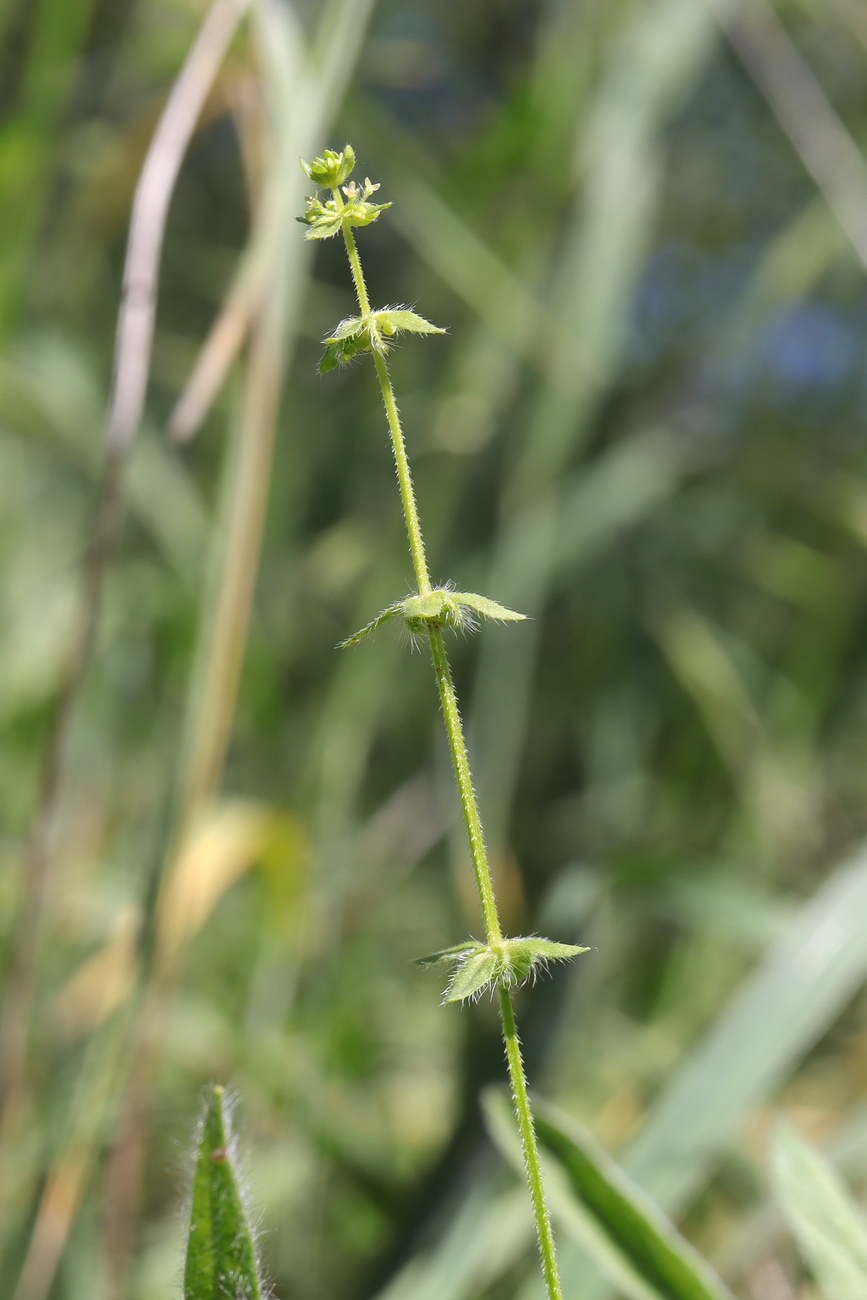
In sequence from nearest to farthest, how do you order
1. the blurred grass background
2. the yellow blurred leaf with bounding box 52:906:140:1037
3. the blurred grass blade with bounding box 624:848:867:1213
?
1. the blurred grass blade with bounding box 624:848:867:1213
2. the blurred grass background
3. the yellow blurred leaf with bounding box 52:906:140:1037

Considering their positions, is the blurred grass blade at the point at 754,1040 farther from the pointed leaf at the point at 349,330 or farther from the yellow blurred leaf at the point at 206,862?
the pointed leaf at the point at 349,330

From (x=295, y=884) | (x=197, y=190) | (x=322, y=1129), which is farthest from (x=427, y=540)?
(x=197, y=190)

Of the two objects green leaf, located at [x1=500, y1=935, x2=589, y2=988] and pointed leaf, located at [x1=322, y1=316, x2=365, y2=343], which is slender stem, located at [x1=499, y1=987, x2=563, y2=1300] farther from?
pointed leaf, located at [x1=322, y1=316, x2=365, y2=343]

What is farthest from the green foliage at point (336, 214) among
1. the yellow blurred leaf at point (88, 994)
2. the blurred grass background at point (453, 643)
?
the yellow blurred leaf at point (88, 994)

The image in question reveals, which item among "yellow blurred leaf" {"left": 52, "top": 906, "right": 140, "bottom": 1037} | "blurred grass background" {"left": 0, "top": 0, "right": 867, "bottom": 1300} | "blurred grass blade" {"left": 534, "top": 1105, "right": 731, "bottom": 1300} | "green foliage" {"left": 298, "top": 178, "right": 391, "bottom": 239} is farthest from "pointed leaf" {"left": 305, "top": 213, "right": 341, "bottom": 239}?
"yellow blurred leaf" {"left": 52, "top": 906, "right": 140, "bottom": 1037}

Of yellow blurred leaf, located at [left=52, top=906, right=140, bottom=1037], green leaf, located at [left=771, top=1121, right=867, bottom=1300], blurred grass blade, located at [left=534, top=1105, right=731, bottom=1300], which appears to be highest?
yellow blurred leaf, located at [left=52, top=906, right=140, bottom=1037]

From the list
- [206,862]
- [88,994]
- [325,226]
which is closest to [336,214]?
[325,226]

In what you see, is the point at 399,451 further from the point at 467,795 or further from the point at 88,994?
the point at 88,994
